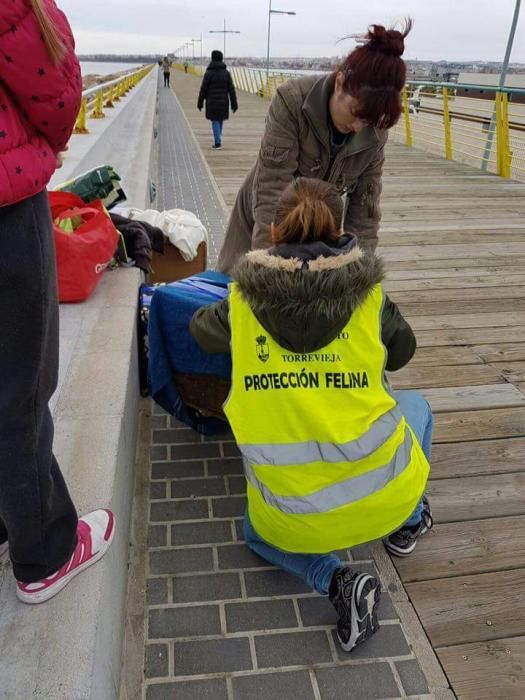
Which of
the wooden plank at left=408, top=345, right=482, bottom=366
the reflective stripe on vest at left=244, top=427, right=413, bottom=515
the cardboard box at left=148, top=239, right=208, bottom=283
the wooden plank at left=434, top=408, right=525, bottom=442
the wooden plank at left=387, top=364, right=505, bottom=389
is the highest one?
the reflective stripe on vest at left=244, top=427, right=413, bottom=515

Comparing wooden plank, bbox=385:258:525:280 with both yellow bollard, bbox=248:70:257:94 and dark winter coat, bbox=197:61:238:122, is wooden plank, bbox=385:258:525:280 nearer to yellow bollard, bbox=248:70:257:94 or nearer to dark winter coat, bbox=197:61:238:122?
dark winter coat, bbox=197:61:238:122

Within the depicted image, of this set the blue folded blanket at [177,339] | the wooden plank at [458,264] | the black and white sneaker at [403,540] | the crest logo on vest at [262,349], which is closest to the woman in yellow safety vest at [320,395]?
the crest logo on vest at [262,349]

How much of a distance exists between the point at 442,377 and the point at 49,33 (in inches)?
116

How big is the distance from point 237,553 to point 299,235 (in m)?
1.23

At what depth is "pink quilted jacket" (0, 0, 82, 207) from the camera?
97 centimetres

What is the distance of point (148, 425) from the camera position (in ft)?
9.77

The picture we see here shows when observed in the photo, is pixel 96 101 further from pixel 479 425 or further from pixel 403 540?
pixel 403 540

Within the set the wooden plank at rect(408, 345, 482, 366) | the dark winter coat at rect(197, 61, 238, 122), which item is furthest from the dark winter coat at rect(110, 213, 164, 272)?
the dark winter coat at rect(197, 61, 238, 122)

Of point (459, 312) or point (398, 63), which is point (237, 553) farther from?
point (459, 312)

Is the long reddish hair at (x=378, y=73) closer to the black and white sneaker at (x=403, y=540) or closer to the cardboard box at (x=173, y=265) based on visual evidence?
the black and white sneaker at (x=403, y=540)

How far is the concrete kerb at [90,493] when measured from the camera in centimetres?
132

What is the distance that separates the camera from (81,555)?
5.13 feet

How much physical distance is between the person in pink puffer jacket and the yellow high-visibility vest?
62cm

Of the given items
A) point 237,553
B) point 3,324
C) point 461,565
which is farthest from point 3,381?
point 461,565
